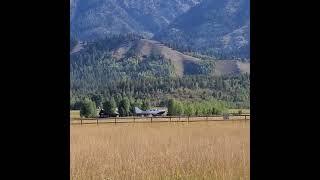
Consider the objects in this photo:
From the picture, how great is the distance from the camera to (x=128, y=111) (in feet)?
237

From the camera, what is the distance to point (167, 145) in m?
9.19

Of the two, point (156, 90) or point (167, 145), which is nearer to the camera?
point (167, 145)
